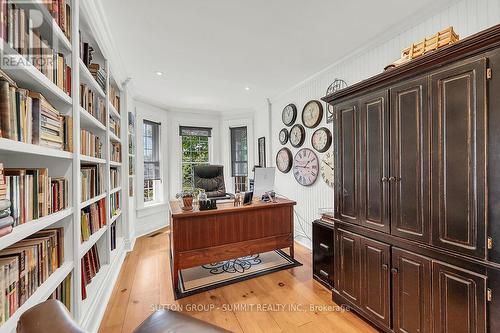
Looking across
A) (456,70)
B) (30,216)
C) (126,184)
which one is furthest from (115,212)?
(456,70)

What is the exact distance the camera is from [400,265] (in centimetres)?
154

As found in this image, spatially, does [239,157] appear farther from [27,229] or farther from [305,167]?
[27,229]

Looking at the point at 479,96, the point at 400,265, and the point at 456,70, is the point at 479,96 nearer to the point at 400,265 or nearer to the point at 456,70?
the point at 456,70

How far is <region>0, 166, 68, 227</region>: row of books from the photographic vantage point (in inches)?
38.9

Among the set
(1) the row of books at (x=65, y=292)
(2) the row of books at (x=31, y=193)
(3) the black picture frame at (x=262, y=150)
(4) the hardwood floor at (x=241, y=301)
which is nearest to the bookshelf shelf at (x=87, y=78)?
(2) the row of books at (x=31, y=193)

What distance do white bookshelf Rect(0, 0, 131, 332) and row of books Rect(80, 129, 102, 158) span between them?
11cm

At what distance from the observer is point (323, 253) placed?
240 cm

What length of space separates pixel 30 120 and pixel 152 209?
358 centimetres

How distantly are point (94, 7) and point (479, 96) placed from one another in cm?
268

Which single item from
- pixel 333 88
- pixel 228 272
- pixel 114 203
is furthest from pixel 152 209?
pixel 333 88

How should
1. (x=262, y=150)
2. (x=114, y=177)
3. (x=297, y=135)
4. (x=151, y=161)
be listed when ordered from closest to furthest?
(x=114, y=177), (x=297, y=135), (x=151, y=161), (x=262, y=150)

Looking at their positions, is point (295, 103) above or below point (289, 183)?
above

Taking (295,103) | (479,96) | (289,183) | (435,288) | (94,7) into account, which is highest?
(94,7)

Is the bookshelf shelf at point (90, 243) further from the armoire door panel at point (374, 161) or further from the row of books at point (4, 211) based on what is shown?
the armoire door panel at point (374, 161)
